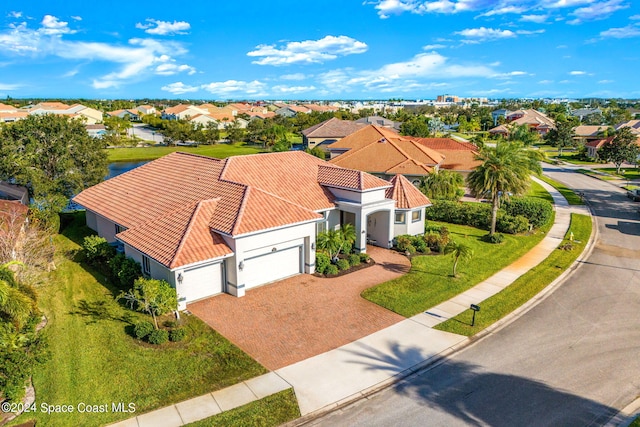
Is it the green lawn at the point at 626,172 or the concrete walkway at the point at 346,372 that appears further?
the green lawn at the point at 626,172

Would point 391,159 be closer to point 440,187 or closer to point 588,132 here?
point 440,187

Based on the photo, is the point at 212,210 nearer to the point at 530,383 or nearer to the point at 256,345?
the point at 256,345

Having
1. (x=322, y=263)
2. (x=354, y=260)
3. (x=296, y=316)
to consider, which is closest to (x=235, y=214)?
(x=322, y=263)

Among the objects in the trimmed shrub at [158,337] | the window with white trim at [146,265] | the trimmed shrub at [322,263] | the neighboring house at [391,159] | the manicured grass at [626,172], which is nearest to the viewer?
the trimmed shrub at [158,337]

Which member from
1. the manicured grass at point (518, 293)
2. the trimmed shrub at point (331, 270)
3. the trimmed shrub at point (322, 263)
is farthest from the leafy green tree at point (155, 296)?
the manicured grass at point (518, 293)

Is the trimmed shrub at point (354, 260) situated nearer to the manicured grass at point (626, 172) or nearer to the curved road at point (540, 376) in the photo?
the curved road at point (540, 376)

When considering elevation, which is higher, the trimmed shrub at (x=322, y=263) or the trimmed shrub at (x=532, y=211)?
the trimmed shrub at (x=532, y=211)

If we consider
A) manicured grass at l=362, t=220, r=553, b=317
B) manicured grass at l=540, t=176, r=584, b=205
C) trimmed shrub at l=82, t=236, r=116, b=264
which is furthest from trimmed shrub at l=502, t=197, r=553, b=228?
trimmed shrub at l=82, t=236, r=116, b=264
